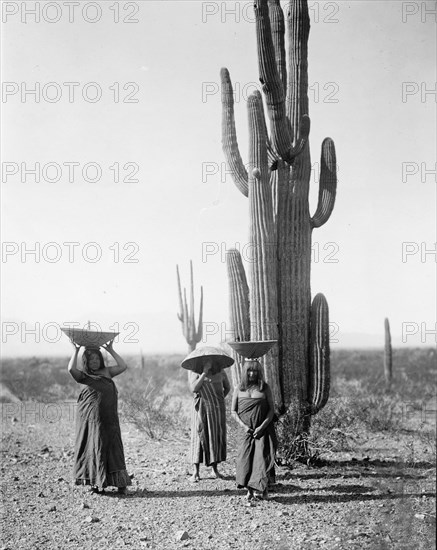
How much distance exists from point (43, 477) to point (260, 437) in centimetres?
359

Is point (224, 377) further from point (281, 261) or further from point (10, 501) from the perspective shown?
point (10, 501)

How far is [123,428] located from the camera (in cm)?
1390

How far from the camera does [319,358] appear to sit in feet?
29.9

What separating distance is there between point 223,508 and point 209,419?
1.62m

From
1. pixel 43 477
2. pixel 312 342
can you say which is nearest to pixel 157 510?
pixel 43 477

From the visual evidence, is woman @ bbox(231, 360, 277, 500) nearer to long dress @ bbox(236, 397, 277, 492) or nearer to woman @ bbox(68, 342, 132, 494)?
long dress @ bbox(236, 397, 277, 492)

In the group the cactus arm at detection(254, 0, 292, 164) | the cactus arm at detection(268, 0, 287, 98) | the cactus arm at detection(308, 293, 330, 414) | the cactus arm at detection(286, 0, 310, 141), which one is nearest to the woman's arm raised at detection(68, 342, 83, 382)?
the cactus arm at detection(308, 293, 330, 414)

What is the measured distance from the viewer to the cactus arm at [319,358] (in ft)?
29.9

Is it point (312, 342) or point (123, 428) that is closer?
point (312, 342)

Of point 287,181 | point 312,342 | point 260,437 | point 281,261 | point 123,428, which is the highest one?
point 287,181

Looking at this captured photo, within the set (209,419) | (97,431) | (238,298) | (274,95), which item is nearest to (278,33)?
(274,95)

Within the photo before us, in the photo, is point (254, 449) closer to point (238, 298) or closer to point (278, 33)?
point (238, 298)

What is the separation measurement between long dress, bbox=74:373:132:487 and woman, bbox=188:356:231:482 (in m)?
1.12

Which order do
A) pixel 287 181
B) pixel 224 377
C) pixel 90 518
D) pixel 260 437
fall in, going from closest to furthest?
pixel 90 518
pixel 260 437
pixel 224 377
pixel 287 181
